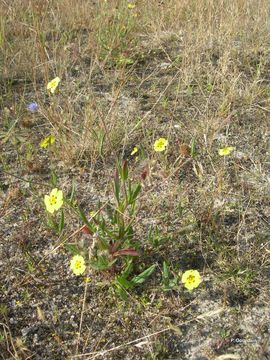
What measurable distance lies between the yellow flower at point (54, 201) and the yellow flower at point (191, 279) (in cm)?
57

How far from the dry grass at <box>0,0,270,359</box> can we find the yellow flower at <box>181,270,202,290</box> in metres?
0.08

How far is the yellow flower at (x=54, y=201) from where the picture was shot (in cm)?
161

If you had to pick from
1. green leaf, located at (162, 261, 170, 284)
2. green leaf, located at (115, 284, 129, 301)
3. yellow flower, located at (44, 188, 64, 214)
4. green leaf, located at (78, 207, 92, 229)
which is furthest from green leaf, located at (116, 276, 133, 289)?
yellow flower, located at (44, 188, 64, 214)

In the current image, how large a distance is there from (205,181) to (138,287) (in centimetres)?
74

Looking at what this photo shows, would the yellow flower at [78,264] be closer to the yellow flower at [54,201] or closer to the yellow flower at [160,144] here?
the yellow flower at [54,201]

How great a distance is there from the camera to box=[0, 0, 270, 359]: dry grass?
1.51 metres

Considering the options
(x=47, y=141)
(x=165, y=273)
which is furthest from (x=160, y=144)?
(x=165, y=273)

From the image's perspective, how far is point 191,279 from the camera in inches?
61.3

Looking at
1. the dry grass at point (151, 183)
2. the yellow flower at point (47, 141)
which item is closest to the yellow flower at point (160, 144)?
the dry grass at point (151, 183)

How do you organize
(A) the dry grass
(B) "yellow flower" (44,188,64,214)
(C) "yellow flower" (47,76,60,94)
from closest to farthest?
(A) the dry grass < (B) "yellow flower" (44,188,64,214) < (C) "yellow flower" (47,76,60,94)

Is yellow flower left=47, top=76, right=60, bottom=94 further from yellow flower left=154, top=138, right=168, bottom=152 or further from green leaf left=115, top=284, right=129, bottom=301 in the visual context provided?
green leaf left=115, top=284, right=129, bottom=301

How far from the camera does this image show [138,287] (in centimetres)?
164

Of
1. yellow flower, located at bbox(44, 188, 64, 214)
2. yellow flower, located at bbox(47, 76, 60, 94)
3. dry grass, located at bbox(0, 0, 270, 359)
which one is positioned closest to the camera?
dry grass, located at bbox(0, 0, 270, 359)

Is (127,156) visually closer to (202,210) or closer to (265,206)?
(202,210)
